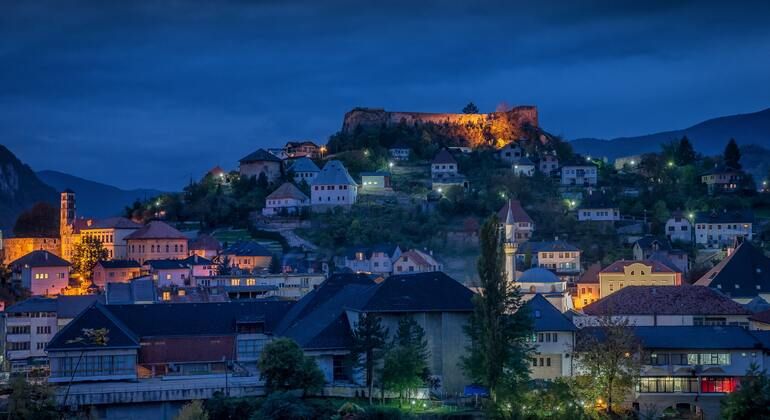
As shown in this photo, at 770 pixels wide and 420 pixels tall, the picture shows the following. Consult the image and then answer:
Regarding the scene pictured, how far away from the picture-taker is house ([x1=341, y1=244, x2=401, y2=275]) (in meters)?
78.7

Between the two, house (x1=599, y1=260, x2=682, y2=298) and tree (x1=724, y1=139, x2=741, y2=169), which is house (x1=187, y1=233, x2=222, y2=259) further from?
tree (x1=724, y1=139, x2=741, y2=169)

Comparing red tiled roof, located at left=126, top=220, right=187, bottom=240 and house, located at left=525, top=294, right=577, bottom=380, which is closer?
house, located at left=525, top=294, right=577, bottom=380

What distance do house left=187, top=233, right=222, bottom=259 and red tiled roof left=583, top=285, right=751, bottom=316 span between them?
3812 centimetres

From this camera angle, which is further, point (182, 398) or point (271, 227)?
point (271, 227)

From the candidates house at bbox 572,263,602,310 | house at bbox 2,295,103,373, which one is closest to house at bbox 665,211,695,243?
house at bbox 572,263,602,310

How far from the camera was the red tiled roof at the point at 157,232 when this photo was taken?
84806 millimetres

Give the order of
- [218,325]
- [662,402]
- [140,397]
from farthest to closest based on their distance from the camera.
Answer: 1. [218,325]
2. [662,402]
3. [140,397]

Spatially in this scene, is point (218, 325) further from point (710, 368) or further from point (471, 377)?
point (710, 368)

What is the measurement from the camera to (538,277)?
65.8 meters

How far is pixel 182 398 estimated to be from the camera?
Result: 38.9 meters

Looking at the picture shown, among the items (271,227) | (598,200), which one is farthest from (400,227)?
(598,200)


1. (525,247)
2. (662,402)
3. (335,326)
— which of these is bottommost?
(662,402)

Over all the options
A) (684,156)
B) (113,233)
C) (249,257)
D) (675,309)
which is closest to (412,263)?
(249,257)

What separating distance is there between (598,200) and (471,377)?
52.5m
